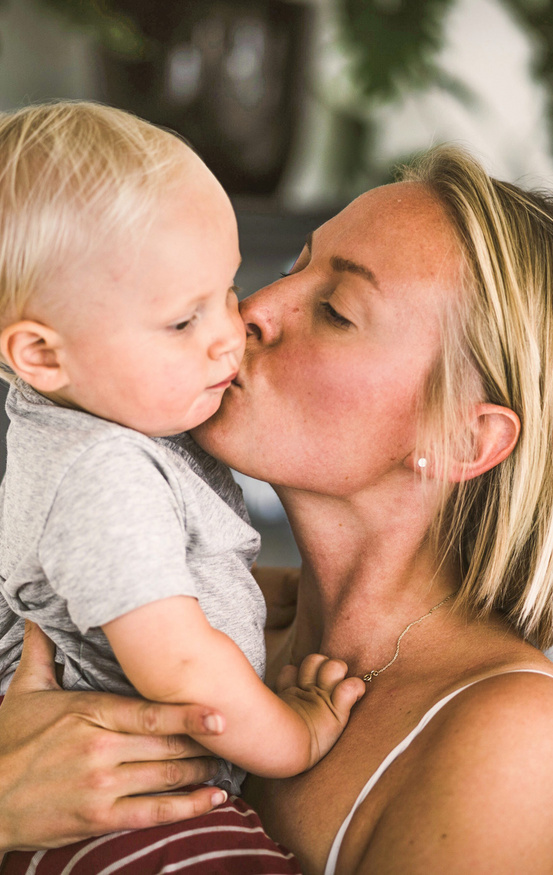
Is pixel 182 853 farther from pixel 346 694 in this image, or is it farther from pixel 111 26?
pixel 111 26

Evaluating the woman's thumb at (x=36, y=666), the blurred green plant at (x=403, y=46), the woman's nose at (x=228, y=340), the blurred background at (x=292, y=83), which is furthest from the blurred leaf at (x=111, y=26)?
the woman's thumb at (x=36, y=666)

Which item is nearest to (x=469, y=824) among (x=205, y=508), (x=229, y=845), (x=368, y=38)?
(x=229, y=845)

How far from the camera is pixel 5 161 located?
2.85 ft

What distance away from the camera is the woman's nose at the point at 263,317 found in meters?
1.20

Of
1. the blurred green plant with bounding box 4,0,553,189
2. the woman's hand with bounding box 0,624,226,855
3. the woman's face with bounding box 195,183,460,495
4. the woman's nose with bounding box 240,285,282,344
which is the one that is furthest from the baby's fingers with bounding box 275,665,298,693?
the blurred green plant with bounding box 4,0,553,189

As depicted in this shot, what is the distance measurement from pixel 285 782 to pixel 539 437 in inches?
28.3

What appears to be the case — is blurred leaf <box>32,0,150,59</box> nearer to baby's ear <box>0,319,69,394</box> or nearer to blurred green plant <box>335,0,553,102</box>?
blurred green plant <box>335,0,553,102</box>

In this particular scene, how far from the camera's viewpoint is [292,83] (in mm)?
2150

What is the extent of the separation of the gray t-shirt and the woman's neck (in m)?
0.21

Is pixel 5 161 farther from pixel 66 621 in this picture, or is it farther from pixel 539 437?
pixel 539 437

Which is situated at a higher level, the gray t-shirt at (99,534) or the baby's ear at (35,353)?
the baby's ear at (35,353)

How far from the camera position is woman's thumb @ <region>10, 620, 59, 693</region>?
1099mm

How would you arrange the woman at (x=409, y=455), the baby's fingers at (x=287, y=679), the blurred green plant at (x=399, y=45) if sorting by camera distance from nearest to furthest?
the woman at (x=409, y=455) → the baby's fingers at (x=287, y=679) → the blurred green plant at (x=399, y=45)

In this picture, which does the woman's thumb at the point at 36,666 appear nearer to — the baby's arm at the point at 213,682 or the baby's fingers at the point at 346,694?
the baby's arm at the point at 213,682
